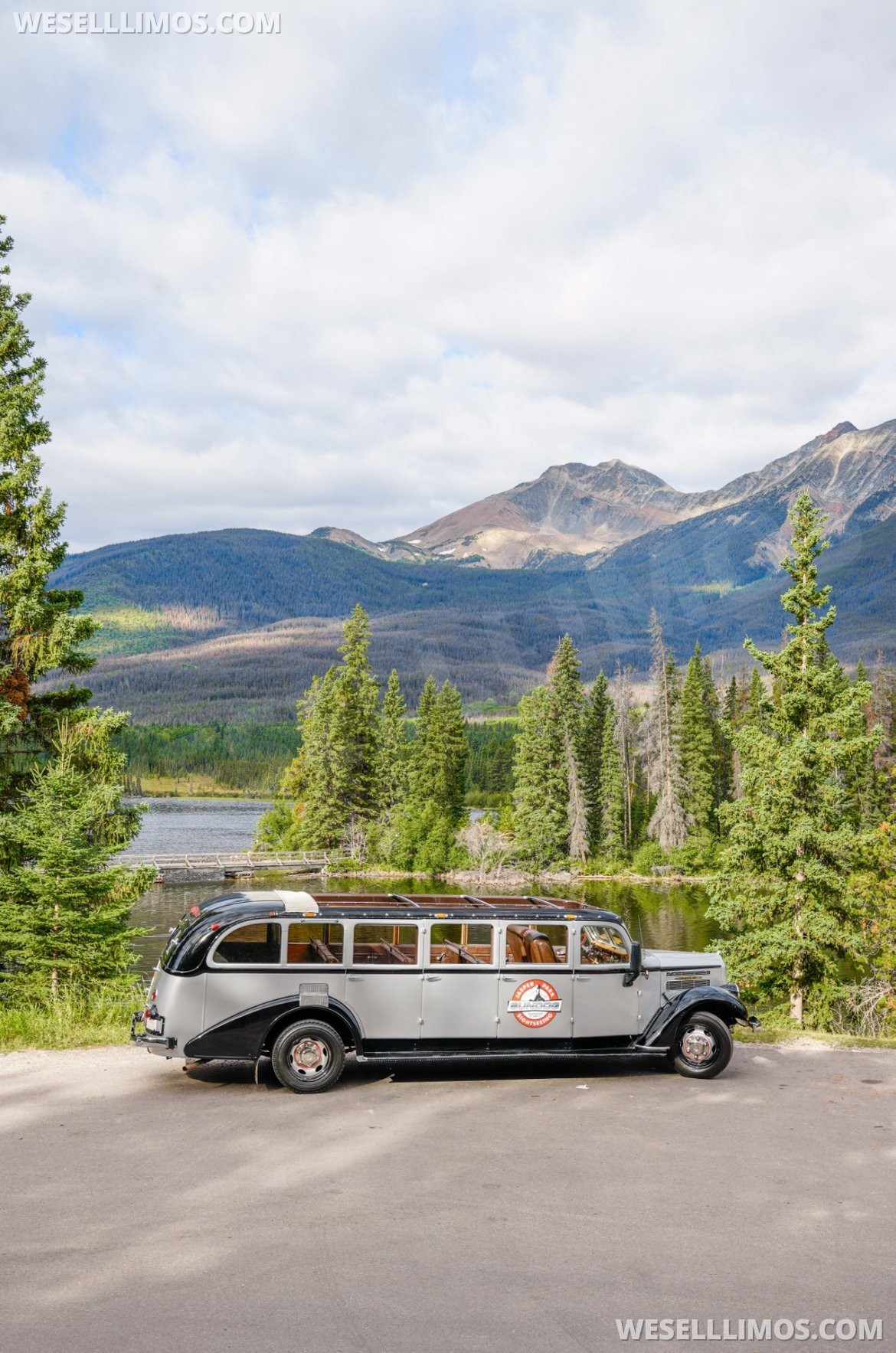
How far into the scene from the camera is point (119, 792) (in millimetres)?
19609

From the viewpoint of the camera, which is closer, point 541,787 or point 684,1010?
point 684,1010

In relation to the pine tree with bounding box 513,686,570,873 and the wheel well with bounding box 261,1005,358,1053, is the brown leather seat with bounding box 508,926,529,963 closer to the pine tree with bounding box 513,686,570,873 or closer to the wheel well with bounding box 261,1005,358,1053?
the wheel well with bounding box 261,1005,358,1053

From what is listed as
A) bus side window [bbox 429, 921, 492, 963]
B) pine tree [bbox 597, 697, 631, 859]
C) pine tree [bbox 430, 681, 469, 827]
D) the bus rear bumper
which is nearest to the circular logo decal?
bus side window [bbox 429, 921, 492, 963]

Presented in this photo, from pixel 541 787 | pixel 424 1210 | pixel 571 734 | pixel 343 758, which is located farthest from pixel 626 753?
pixel 424 1210

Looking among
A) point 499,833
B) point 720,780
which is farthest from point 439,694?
point 720,780

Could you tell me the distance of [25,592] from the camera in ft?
67.1

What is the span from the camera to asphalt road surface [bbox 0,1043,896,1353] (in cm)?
604

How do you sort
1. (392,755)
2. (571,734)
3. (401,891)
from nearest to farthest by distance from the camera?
1. (401,891)
2. (571,734)
3. (392,755)

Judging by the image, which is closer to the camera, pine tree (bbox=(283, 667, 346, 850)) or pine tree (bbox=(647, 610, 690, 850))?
pine tree (bbox=(283, 667, 346, 850))

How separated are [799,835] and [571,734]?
55.1 meters

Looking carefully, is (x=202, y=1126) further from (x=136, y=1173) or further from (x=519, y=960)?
(x=519, y=960)

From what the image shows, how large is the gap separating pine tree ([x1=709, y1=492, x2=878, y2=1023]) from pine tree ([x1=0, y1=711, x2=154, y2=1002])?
50.2 ft

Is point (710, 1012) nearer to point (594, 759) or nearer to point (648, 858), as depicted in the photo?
point (648, 858)

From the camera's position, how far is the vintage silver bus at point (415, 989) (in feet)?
35.5
